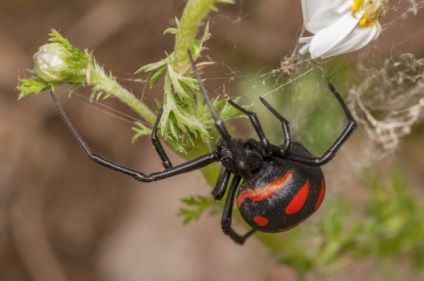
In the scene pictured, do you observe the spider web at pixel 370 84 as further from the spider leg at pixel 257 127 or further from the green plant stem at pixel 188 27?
the green plant stem at pixel 188 27

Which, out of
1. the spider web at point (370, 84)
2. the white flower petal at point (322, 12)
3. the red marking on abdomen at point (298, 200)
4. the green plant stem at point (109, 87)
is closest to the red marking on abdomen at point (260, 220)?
the red marking on abdomen at point (298, 200)

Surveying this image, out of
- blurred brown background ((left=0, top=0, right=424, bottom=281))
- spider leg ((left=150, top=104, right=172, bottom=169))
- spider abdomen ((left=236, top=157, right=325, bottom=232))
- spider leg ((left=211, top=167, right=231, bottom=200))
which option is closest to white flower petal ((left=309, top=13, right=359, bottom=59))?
spider abdomen ((left=236, top=157, right=325, bottom=232))

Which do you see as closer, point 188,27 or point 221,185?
point 188,27

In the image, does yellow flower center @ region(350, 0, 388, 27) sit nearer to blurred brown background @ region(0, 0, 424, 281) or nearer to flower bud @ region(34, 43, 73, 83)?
flower bud @ region(34, 43, 73, 83)

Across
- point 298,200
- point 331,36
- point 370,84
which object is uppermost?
point 331,36

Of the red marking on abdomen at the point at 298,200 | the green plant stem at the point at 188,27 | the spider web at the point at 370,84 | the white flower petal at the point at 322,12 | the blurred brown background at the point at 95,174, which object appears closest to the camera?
the green plant stem at the point at 188,27

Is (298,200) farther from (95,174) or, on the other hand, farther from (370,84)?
(95,174)

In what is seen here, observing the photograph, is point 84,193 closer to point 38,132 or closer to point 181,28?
point 38,132

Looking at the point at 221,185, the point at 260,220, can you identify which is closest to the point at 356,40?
the point at 260,220
